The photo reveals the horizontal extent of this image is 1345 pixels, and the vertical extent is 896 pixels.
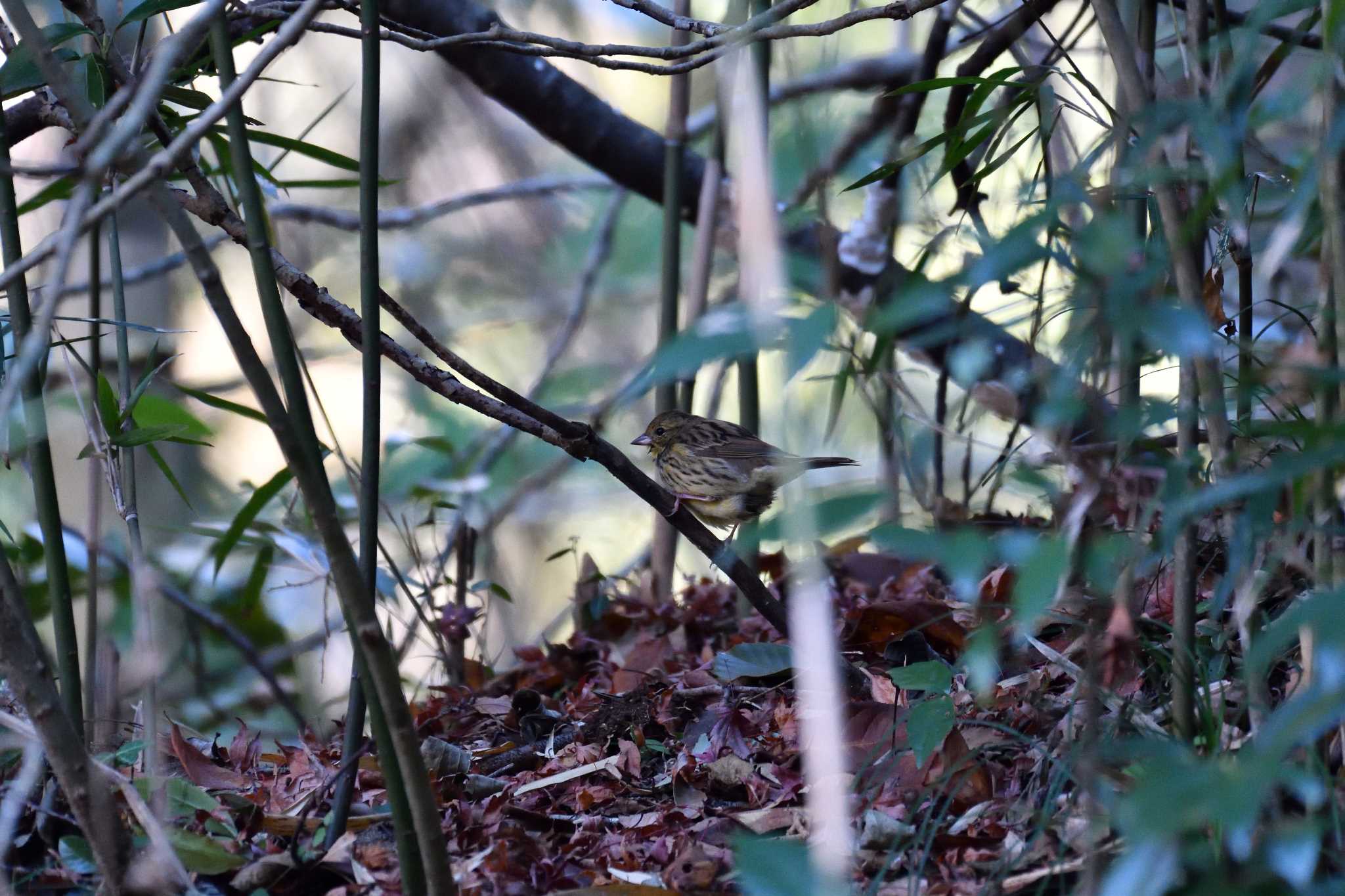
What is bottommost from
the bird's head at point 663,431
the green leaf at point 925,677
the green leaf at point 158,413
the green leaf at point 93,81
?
the green leaf at point 925,677

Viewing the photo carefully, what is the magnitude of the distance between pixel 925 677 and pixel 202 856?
4.03 feet

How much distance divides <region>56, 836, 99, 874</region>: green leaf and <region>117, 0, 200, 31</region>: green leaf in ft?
4.58

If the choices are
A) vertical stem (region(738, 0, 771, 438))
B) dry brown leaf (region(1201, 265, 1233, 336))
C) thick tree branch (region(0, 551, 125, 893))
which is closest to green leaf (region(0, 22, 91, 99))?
thick tree branch (region(0, 551, 125, 893))

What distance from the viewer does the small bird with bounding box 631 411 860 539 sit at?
13.8 ft

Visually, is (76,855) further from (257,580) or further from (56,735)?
(257,580)

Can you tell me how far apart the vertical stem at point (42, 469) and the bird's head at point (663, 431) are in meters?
2.19

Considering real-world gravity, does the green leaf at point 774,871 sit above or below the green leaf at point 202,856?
above

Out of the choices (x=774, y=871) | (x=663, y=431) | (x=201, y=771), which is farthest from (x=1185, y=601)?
(x=663, y=431)

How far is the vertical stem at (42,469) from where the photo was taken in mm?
1893

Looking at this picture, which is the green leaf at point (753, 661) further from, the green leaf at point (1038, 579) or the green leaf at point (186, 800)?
the green leaf at point (1038, 579)

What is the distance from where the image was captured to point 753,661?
Result: 2570 mm

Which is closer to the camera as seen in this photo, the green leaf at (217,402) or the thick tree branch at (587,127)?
the green leaf at (217,402)

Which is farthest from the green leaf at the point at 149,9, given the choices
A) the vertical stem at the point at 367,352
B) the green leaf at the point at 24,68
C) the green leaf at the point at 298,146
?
the vertical stem at the point at 367,352

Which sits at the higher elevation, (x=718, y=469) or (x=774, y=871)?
(x=718, y=469)
